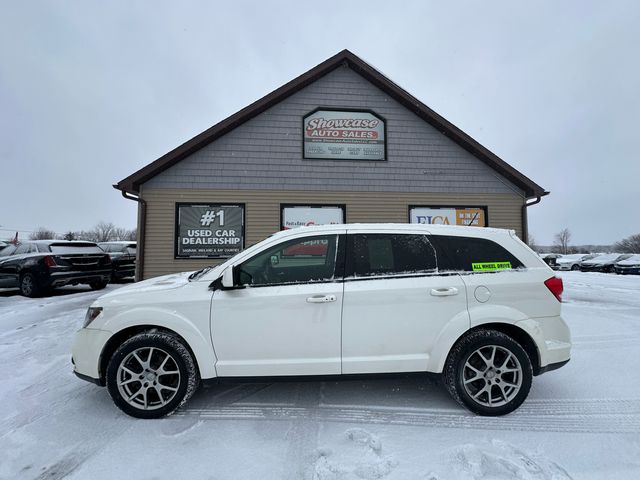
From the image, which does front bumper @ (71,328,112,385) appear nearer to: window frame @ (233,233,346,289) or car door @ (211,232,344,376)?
car door @ (211,232,344,376)

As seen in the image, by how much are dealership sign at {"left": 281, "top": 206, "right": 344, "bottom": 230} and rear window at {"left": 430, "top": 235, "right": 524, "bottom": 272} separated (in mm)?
5802

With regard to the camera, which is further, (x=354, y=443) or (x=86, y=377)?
(x=86, y=377)

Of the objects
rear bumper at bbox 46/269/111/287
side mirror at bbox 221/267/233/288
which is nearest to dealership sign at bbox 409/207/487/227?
side mirror at bbox 221/267/233/288

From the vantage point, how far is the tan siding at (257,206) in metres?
8.48

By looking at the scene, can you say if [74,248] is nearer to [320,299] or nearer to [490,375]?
[320,299]

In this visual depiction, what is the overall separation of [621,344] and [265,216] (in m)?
7.58

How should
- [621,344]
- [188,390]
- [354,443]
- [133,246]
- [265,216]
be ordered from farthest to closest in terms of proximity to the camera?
[133,246]
[265,216]
[621,344]
[188,390]
[354,443]

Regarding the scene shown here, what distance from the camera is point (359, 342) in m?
2.79

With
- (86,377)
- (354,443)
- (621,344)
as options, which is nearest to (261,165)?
(86,377)

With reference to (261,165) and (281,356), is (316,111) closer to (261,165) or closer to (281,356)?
(261,165)

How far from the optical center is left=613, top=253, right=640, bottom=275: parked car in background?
21.3 meters

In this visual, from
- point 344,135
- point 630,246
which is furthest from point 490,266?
point 630,246

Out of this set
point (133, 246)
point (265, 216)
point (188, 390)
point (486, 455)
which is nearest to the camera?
point (486, 455)

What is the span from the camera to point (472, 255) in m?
3.01
